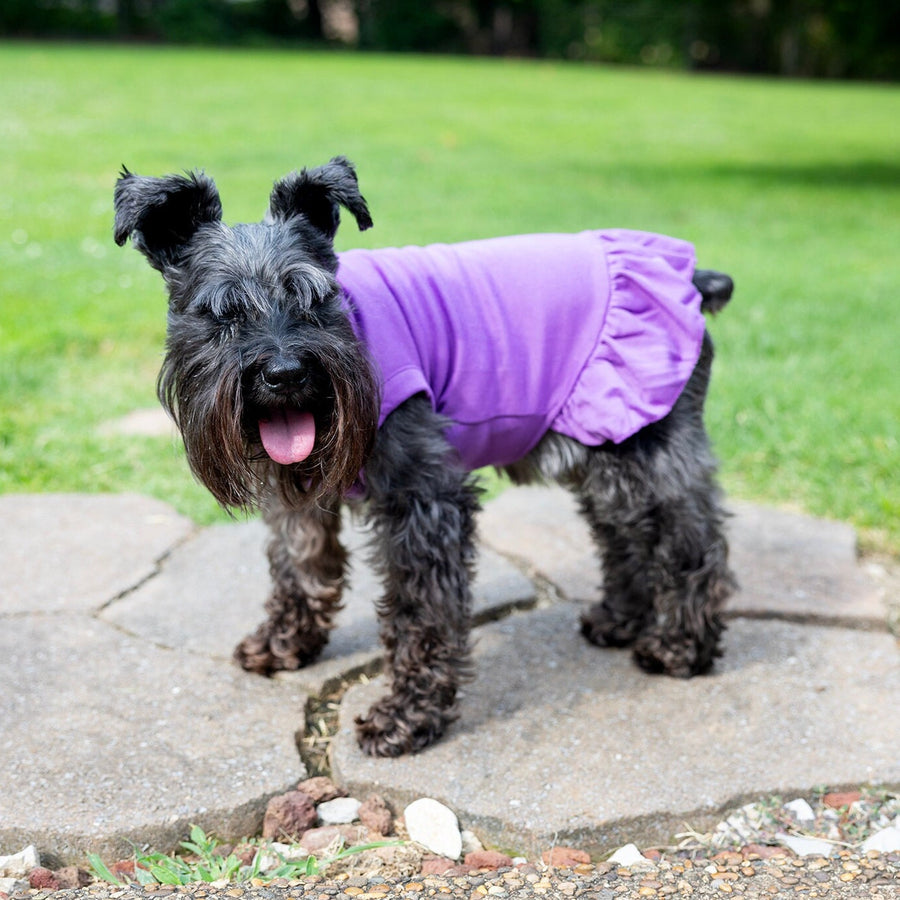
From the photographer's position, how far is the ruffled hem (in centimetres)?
319

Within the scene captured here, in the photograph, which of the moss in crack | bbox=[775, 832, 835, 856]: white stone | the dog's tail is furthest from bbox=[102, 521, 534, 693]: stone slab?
bbox=[775, 832, 835, 856]: white stone

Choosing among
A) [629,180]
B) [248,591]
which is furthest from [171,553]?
[629,180]

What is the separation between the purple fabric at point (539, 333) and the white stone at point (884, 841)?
1.21 metres

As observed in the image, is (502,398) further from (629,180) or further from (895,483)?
(629,180)

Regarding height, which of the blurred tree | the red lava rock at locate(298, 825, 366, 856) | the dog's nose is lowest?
the red lava rock at locate(298, 825, 366, 856)

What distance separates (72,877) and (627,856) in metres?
1.32

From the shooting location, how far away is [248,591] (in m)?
3.87

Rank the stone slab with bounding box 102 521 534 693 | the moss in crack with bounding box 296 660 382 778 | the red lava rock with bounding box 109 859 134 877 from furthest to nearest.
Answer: the stone slab with bounding box 102 521 534 693, the moss in crack with bounding box 296 660 382 778, the red lava rock with bounding box 109 859 134 877

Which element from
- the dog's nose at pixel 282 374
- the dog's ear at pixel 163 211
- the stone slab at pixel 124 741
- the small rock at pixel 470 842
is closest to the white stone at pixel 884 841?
the small rock at pixel 470 842

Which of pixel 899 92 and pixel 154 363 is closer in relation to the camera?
pixel 154 363

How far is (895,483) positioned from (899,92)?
27.9 m

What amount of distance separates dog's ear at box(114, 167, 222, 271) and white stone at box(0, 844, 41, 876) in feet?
4.75

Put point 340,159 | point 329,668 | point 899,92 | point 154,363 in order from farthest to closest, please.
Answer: point 899,92 → point 154,363 → point 329,668 → point 340,159

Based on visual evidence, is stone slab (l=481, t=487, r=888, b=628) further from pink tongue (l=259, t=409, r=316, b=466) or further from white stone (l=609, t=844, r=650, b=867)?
pink tongue (l=259, t=409, r=316, b=466)
